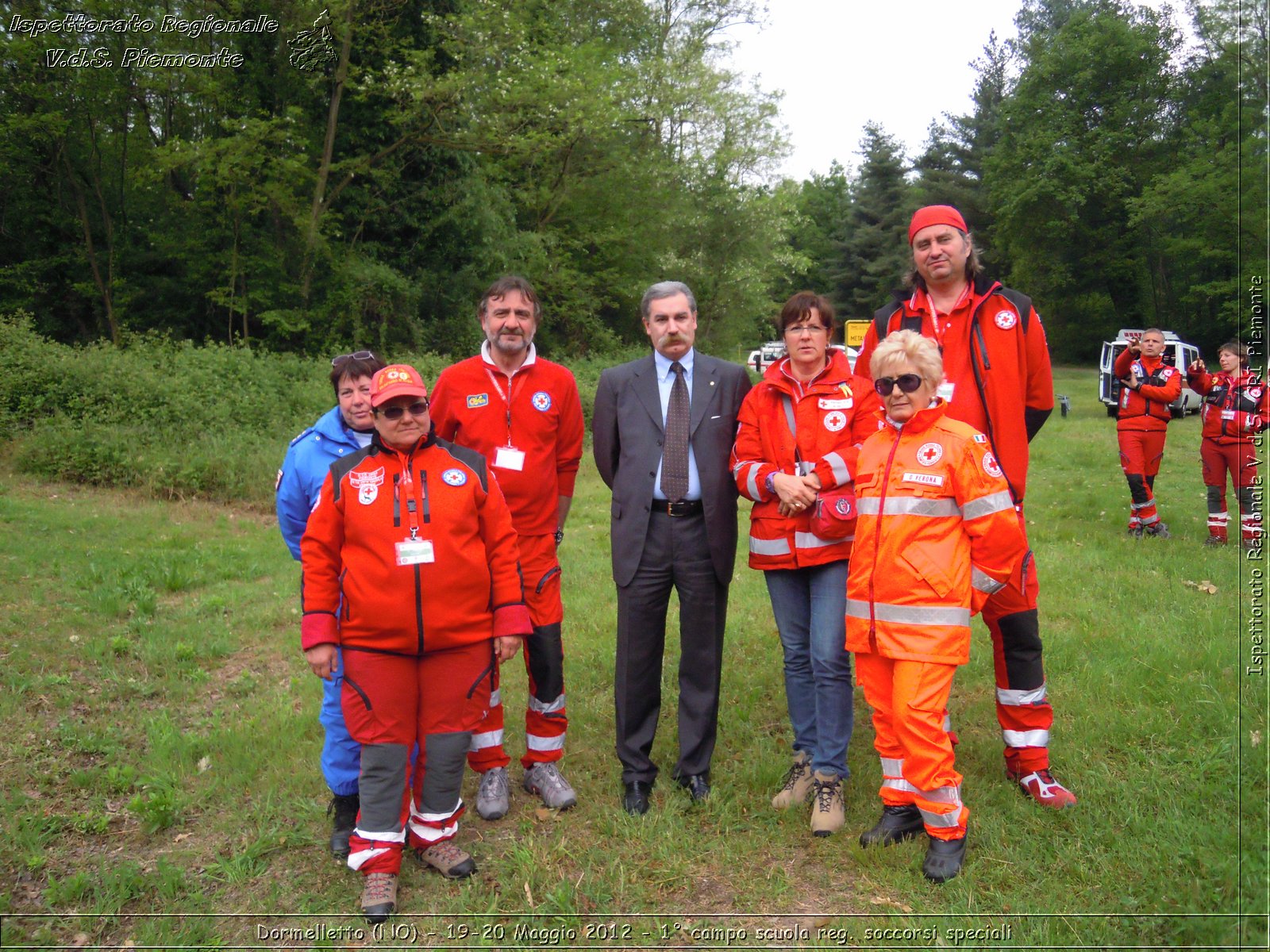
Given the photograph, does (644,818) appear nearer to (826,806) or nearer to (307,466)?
(826,806)

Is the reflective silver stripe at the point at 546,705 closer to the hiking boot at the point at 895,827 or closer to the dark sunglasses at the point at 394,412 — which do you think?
the hiking boot at the point at 895,827

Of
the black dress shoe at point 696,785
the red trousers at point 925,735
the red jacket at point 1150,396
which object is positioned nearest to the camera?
the red trousers at point 925,735

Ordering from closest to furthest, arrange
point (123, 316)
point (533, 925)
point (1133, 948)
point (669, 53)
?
point (1133, 948) → point (533, 925) → point (123, 316) → point (669, 53)

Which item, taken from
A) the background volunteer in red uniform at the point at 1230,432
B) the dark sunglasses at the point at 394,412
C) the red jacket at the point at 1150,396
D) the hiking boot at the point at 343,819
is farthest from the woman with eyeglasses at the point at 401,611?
the red jacket at the point at 1150,396

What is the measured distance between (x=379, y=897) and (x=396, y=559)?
134cm

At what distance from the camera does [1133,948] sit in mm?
3123

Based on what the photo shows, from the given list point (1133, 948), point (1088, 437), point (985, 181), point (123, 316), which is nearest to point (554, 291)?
point (123, 316)

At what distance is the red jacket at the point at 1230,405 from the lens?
9531 millimetres

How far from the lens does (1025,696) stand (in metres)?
4.24

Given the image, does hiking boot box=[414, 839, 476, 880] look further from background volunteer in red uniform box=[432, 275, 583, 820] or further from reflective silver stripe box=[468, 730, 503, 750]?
reflective silver stripe box=[468, 730, 503, 750]

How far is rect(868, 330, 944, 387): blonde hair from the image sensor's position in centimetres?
374

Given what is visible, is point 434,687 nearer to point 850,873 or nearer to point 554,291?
point 850,873

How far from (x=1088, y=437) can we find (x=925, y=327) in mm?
18363

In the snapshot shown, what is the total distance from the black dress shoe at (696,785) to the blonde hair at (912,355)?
83.7 inches
